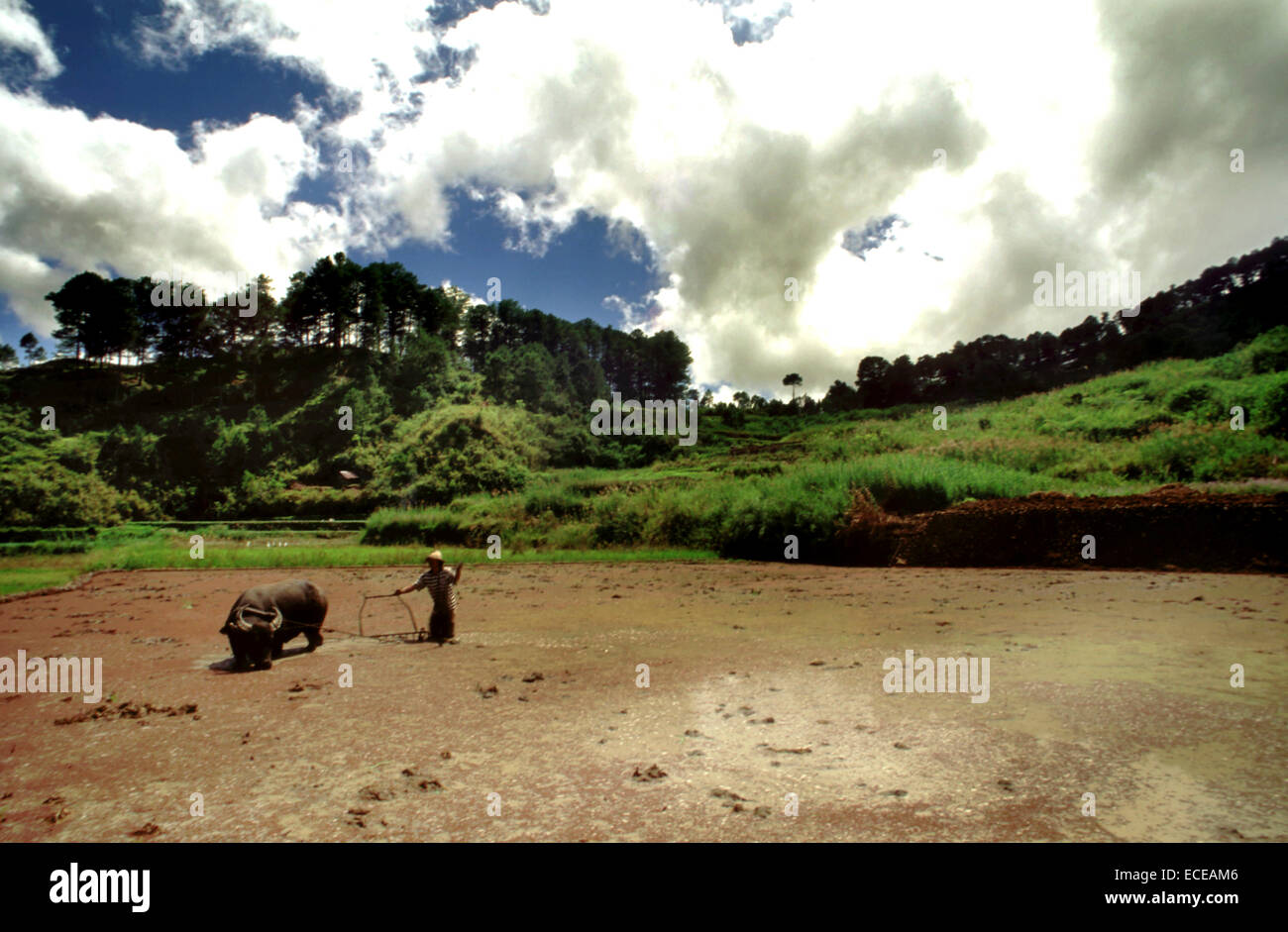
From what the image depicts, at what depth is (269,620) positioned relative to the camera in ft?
33.9

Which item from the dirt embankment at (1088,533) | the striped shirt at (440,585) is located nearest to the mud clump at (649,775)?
the striped shirt at (440,585)

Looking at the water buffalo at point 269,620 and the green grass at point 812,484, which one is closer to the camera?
the water buffalo at point 269,620

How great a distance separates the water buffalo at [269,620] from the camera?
997cm

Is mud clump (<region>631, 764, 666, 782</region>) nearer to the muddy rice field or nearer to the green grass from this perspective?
the muddy rice field

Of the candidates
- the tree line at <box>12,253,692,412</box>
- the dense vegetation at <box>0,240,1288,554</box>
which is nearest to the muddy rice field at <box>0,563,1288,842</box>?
the dense vegetation at <box>0,240,1288,554</box>

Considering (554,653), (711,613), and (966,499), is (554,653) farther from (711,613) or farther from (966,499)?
(966,499)

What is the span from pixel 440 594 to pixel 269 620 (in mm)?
2625

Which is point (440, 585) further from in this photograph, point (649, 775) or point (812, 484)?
point (812, 484)

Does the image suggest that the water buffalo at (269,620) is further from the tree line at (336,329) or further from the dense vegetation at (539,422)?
the tree line at (336,329)

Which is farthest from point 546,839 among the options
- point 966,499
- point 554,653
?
point 966,499

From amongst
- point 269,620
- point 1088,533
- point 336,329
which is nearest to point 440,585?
point 269,620

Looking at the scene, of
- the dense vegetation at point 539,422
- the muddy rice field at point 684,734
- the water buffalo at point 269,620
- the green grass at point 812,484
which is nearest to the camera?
the muddy rice field at point 684,734

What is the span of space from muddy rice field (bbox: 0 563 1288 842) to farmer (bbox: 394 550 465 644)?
12.7 inches

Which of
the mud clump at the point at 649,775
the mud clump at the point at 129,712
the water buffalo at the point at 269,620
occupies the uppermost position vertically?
the water buffalo at the point at 269,620
